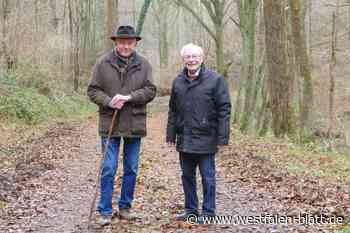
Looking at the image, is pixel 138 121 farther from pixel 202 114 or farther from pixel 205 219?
pixel 205 219

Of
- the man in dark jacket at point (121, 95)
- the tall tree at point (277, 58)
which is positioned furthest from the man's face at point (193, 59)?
the tall tree at point (277, 58)

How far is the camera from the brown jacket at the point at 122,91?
7207 mm

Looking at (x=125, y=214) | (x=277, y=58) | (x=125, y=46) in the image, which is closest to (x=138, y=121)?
(x=125, y=46)

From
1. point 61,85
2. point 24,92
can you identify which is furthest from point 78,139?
point 61,85

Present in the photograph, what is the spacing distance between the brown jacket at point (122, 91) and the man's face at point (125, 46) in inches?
4.0

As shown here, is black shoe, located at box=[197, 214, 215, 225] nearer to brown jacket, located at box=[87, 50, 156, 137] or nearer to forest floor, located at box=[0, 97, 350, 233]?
forest floor, located at box=[0, 97, 350, 233]

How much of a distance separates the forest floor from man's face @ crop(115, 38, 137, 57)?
2204 millimetres

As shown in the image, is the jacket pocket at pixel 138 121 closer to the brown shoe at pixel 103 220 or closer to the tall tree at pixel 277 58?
the brown shoe at pixel 103 220

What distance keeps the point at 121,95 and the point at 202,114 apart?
3.46 ft

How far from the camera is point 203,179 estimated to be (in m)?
7.25

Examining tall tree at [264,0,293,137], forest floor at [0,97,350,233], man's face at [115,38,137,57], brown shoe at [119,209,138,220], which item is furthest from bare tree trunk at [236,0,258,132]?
man's face at [115,38,137,57]

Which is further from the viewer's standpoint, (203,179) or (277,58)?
(277,58)

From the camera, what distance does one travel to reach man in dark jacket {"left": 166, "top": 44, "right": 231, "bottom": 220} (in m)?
7.05

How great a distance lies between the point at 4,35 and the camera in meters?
23.8
